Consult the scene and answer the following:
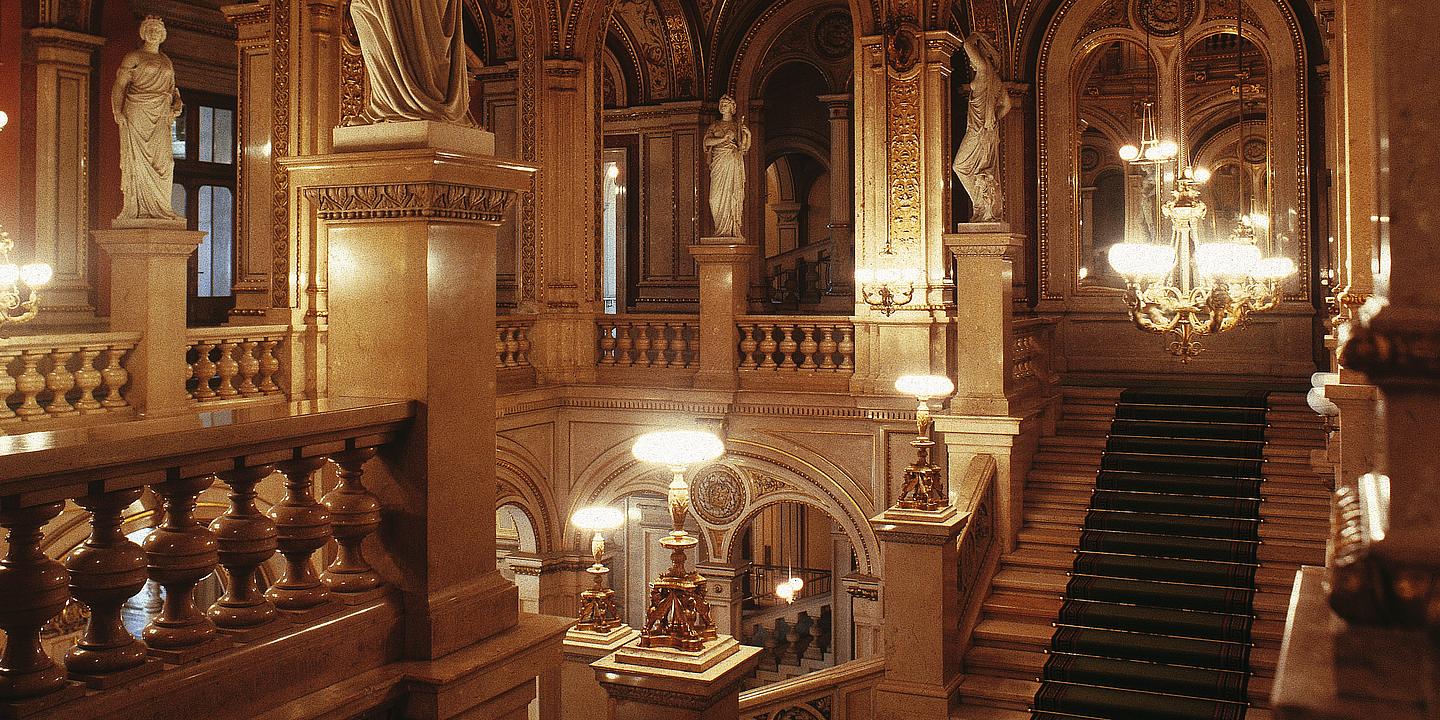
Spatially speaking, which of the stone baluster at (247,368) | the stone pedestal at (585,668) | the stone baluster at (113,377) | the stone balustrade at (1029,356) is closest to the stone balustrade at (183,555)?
the stone pedestal at (585,668)

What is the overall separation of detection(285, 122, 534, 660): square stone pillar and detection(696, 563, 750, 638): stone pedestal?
33.6 ft

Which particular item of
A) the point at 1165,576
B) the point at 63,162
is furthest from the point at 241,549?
the point at 63,162

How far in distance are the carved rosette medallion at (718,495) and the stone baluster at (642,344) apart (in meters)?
1.33

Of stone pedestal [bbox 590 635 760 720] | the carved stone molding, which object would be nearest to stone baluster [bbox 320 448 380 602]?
the carved stone molding

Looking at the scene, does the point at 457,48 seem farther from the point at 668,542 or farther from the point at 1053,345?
the point at 1053,345

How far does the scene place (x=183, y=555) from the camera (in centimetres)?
293

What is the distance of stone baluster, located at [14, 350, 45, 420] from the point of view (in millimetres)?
8250

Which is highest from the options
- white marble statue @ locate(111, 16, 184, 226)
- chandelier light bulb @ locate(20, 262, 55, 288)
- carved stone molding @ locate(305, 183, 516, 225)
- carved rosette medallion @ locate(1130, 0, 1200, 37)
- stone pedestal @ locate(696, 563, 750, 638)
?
carved rosette medallion @ locate(1130, 0, 1200, 37)

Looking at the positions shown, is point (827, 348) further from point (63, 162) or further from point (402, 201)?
point (402, 201)

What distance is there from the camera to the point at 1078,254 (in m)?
15.8

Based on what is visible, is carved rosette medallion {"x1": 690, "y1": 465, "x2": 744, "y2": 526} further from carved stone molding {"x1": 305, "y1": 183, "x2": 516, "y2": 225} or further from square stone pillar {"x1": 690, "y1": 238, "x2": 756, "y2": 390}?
carved stone molding {"x1": 305, "y1": 183, "x2": 516, "y2": 225}

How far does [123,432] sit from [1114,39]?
14939mm

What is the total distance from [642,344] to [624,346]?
0.68 ft

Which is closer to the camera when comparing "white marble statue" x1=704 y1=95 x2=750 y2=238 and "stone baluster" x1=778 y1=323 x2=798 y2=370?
"stone baluster" x1=778 y1=323 x2=798 y2=370
